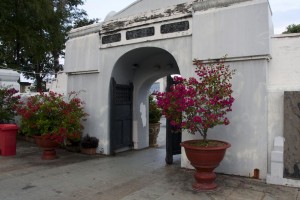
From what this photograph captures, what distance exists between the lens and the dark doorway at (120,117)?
872 centimetres

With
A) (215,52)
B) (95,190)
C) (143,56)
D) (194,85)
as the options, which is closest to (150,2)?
(143,56)

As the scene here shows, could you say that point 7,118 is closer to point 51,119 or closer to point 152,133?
point 51,119

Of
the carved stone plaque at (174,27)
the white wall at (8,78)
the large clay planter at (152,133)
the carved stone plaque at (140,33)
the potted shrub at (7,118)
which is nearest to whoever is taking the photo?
the carved stone plaque at (174,27)

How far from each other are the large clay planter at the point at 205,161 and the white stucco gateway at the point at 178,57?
0.98 meters

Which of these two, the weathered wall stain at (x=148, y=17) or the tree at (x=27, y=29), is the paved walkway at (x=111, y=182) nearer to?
the weathered wall stain at (x=148, y=17)

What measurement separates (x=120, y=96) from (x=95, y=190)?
13.4 feet

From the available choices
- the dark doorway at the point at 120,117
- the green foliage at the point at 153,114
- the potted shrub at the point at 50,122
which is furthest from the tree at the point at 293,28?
the potted shrub at the point at 50,122

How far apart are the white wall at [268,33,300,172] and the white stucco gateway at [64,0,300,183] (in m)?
0.13

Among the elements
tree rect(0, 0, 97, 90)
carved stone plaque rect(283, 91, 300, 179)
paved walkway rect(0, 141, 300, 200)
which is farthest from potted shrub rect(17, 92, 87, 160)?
tree rect(0, 0, 97, 90)

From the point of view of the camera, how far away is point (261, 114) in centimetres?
611

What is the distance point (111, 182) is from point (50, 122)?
2.72 meters

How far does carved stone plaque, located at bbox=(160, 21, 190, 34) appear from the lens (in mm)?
7146

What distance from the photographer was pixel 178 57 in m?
7.27

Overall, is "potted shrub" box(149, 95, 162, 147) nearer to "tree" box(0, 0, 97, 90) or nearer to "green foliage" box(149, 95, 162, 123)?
"green foliage" box(149, 95, 162, 123)
